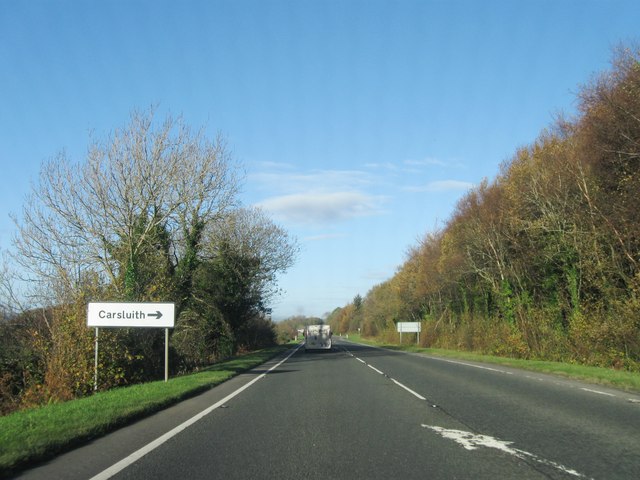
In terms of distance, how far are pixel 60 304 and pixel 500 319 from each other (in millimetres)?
31324

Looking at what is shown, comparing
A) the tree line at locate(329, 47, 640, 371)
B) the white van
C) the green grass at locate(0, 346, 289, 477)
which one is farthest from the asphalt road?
the white van

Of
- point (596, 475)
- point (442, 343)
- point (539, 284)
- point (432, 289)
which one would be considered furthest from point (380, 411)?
point (432, 289)

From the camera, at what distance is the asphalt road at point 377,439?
6.79 meters

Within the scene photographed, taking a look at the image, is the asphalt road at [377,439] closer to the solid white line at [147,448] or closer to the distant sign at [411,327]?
the solid white line at [147,448]

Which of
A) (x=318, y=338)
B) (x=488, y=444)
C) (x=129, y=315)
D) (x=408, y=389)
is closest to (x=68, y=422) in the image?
(x=488, y=444)

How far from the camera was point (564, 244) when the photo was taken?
1129 inches

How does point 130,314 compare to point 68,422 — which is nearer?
point 68,422

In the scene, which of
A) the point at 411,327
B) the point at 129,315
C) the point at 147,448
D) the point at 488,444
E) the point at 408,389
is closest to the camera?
the point at 147,448

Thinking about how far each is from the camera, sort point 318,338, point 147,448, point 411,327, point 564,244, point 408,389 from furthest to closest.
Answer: point 411,327
point 318,338
point 564,244
point 408,389
point 147,448

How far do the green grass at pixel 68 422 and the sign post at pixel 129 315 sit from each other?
3.77 m

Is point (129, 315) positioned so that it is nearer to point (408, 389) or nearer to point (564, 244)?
point (408, 389)

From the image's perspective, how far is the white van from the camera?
1993 inches

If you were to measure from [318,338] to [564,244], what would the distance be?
27.1m

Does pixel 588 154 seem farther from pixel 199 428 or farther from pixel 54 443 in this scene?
pixel 54 443
